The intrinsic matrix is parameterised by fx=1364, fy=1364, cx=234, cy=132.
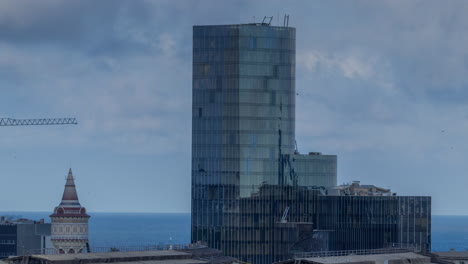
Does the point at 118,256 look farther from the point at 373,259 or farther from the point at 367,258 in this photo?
the point at 373,259

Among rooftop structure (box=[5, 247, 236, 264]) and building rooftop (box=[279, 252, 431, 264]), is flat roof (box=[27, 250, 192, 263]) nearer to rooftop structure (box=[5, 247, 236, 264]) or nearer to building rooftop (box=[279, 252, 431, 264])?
rooftop structure (box=[5, 247, 236, 264])

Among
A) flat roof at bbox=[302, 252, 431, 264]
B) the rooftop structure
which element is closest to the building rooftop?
flat roof at bbox=[302, 252, 431, 264]

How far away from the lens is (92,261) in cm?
17462

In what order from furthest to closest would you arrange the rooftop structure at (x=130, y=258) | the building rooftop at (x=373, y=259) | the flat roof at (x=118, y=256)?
1. the flat roof at (x=118, y=256)
2. the rooftop structure at (x=130, y=258)
3. the building rooftop at (x=373, y=259)

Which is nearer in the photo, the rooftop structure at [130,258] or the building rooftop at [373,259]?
the building rooftop at [373,259]

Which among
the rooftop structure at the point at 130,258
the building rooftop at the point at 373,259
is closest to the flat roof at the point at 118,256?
the rooftop structure at the point at 130,258

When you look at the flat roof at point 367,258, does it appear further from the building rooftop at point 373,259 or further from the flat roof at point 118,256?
the flat roof at point 118,256

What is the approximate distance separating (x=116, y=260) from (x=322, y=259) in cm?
2883

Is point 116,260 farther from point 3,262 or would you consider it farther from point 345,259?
point 345,259

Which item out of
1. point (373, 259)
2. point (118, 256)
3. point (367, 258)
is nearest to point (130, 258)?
point (118, 256)

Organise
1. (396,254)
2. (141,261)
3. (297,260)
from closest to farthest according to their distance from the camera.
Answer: (297,260)
(141,261)
(396,254)

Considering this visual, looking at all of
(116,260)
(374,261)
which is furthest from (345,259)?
(116,260)

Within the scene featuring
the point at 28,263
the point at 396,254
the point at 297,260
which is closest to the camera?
the point at 297,260

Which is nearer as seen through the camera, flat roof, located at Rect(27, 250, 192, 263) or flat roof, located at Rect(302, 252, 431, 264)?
flat roof, located at Rect(302, 252, 431, 264)
